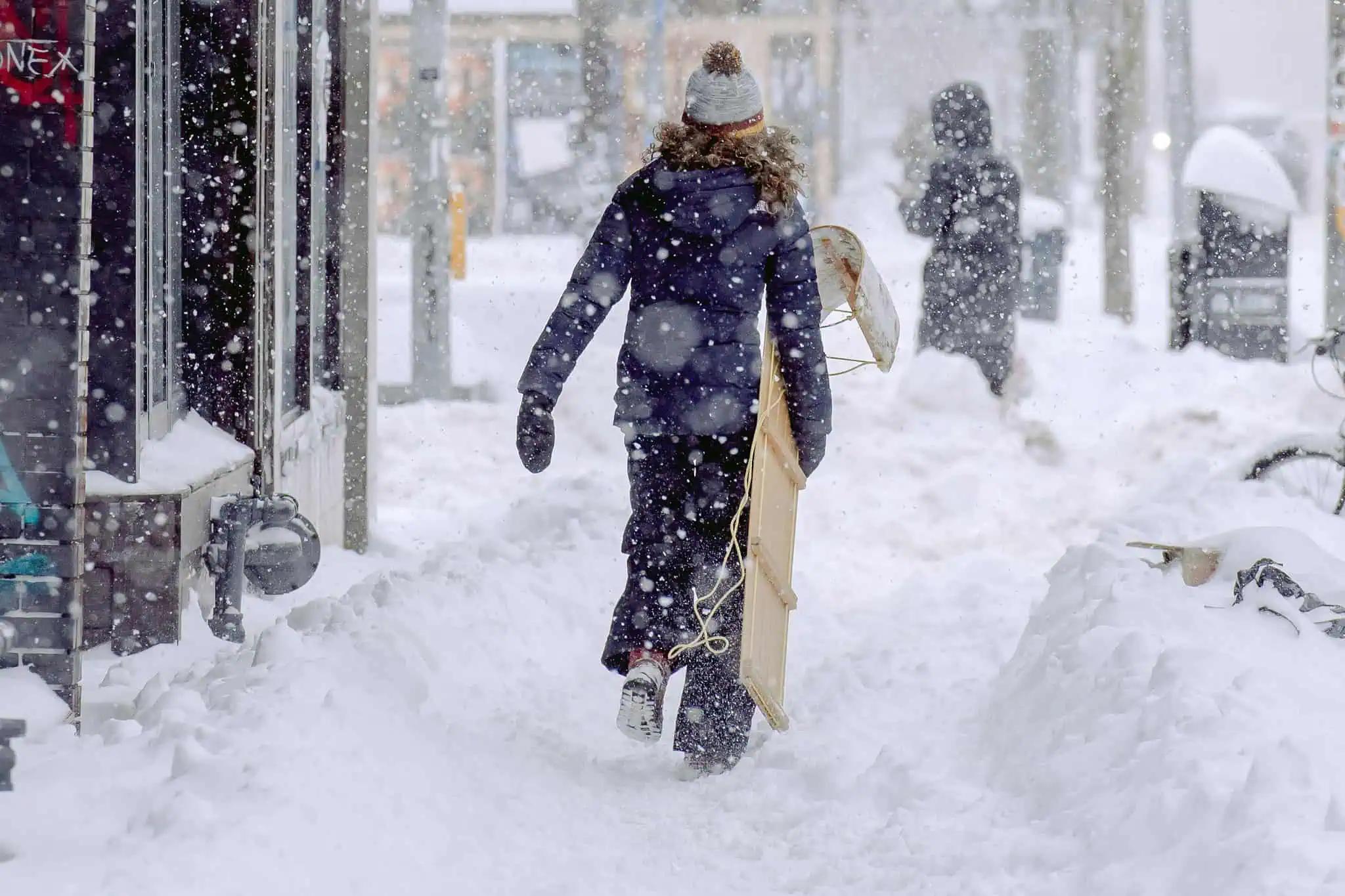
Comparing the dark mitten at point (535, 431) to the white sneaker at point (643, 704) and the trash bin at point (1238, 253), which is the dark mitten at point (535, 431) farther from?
the trash bin at point (1238, 253)

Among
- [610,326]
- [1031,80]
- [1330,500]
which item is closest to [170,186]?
[1330,500]

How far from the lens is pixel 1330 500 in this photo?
7.54 m

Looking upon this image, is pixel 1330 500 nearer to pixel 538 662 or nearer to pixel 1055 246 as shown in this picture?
pixel 538 662

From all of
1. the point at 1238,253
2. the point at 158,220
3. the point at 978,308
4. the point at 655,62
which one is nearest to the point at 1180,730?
the point at 158,220

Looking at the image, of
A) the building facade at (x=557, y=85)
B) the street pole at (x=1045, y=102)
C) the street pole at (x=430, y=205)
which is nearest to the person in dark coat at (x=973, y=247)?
the street pole at (x=430, y=205)

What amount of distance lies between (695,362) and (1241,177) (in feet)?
36.1

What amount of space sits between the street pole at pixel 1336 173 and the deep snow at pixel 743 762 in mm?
4400

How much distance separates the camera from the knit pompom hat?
14.1 ft

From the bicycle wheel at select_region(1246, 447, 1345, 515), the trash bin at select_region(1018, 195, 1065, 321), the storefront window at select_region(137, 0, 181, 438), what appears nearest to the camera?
the storefront window at select_region(137, 0, 181, 438)

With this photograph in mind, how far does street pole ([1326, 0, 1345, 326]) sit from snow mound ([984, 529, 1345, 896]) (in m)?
6.77

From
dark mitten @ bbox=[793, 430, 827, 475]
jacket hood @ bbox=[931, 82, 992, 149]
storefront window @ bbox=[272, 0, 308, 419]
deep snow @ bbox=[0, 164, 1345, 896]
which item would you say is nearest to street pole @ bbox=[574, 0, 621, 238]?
jacket hood @ bbox=[931, 82, 992, 149]

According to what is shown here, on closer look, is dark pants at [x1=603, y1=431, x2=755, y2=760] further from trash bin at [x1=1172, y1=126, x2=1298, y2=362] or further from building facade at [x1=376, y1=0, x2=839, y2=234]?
building facade at [x1=376, y1=0, x2=839, y2=234]

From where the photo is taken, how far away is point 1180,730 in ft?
12.2

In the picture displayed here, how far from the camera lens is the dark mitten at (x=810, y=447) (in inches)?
177
